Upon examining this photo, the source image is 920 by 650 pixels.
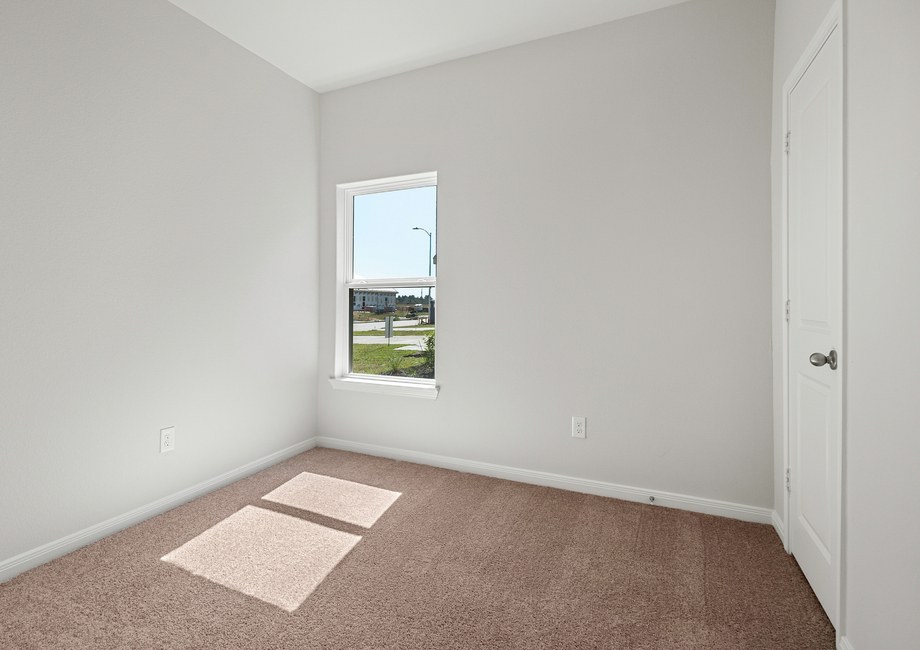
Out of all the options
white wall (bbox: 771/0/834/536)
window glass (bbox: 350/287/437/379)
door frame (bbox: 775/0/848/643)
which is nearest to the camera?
door frame (bbox: 775/0/848/643)

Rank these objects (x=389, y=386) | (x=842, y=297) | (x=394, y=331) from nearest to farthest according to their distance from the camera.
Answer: (x=842, y=297), (x=389, y=386), (x=394, y=331)

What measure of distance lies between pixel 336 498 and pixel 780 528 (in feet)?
7.26

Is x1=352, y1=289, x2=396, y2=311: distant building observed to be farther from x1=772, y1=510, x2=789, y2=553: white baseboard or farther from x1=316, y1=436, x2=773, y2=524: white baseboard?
x1=772, y1=510, x2=789, y2=553: white baseboard

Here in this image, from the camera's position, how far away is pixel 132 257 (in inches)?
89.1

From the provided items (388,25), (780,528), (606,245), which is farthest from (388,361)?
(780,528)

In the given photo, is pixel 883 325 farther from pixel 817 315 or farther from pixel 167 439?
pixel 167 439

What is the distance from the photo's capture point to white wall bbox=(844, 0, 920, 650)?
3.55 ft

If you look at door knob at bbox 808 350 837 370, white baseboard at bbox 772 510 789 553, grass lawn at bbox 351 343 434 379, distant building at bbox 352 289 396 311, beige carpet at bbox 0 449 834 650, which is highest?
distant building at bbox 352 289 396 311

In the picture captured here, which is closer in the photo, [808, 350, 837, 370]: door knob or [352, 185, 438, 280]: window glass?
[808, 350, 837, 370]: door knob

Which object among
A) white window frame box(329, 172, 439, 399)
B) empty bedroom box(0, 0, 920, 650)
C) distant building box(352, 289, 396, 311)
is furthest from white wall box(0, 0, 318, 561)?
distant building box(352, 289, 396, 311)

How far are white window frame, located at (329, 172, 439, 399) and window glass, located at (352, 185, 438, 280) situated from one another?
0.13 feet

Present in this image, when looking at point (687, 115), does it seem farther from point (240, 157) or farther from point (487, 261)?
point (240, 157)

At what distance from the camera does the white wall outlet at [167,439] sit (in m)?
→ 2.43

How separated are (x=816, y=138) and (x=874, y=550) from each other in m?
1.38
